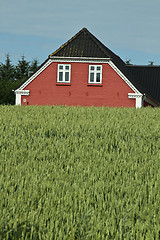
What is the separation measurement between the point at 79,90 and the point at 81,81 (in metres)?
0.78

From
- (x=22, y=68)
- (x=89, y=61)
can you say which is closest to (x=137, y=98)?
(x=89, y=61)

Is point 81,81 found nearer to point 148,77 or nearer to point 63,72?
point 63,72

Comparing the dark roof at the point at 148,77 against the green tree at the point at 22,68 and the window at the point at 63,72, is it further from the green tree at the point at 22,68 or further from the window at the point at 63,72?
the green tree at the point at 22,68

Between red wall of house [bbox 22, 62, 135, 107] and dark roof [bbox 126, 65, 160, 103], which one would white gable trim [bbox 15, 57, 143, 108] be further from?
dark roof [bbox 126, 65, 160, 103]

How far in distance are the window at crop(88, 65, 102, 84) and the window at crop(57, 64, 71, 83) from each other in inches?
72.5

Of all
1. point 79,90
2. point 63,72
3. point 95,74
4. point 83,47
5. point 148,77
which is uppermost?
point 83,47

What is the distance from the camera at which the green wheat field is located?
14.6 feet

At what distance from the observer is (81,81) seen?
30500mm

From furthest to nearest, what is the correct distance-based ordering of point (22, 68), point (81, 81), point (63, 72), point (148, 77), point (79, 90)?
point (22, 68)
point (148, 77)
point (63, 72)
point (81, 81)
point (79, 90)

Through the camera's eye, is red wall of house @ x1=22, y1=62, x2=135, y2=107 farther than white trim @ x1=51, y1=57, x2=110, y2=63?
No

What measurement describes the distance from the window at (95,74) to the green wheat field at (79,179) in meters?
19.3

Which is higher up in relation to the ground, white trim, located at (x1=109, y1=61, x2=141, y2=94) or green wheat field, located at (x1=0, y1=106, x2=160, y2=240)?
white trim, located at (x1=109, y1=61, x2=141, y2=94)

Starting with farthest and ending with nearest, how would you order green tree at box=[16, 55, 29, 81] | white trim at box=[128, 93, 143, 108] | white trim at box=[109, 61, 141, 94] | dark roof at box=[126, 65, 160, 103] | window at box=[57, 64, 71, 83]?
1. green tree at box=[16, 55, 29, 81]
2. dark roof at box=[126, 65, 160, 103]
3. window at box=[57, 64, 71, 83]
4. white trim at box=[109, 61, 141, 94]
5. white trim at box=[128, 93, 143, 108]

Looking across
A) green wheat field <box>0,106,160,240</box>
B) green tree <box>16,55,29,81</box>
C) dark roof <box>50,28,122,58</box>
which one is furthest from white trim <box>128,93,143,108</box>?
green tree <box>16,55,29,81</box>
